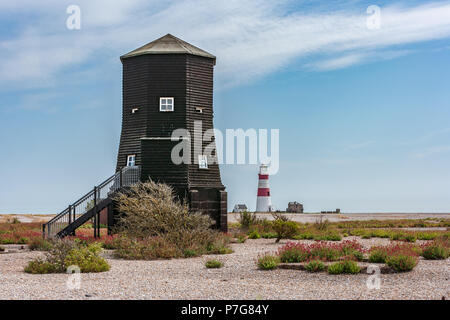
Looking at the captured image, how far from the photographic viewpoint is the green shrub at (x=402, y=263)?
48.2ft

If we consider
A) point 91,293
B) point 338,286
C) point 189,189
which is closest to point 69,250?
point 91,293

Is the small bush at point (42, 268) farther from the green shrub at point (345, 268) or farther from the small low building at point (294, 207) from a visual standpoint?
the small low building at point (294, 207)

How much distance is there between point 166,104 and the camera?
30.5m

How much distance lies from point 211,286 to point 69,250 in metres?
5.95

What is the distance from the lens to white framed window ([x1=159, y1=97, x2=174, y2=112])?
30.5 metres

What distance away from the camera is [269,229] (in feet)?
110

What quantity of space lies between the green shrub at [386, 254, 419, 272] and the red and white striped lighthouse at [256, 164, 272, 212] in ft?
157

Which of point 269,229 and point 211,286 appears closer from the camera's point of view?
point 211,286

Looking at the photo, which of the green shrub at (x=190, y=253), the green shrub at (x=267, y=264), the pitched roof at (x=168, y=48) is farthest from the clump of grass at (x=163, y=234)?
the pitched roof at (x=168, y=48)

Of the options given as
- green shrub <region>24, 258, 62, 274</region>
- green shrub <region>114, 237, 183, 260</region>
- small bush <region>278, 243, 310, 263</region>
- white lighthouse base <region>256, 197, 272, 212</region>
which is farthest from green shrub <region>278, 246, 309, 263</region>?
white lighthouse base <region>256, 197, 272, 212</region>

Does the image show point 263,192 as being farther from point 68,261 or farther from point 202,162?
point 68,261

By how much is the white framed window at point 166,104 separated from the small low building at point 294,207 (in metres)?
54.3

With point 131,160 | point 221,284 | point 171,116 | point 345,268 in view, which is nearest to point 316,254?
point 345,268

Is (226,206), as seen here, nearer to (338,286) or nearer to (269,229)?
(269,229)
